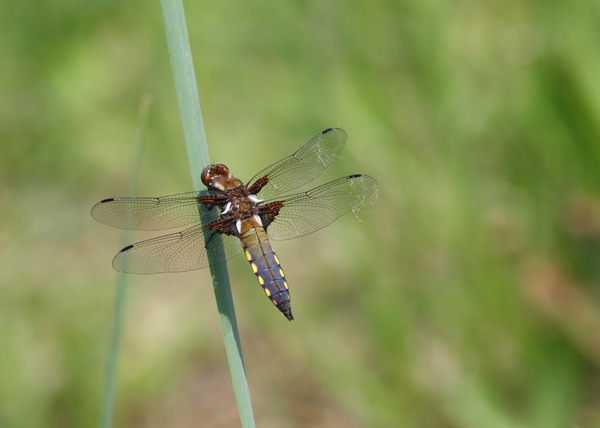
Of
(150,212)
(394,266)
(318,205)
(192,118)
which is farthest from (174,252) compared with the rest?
(394,266)

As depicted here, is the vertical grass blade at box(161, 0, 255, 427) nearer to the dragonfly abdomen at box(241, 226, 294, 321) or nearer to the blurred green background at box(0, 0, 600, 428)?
the dragonfly abdomen at box(241, 226, 294, 321)

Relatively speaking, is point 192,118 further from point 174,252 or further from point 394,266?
point 394,266

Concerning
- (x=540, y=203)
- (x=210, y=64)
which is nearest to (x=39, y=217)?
(x=210, y=64)

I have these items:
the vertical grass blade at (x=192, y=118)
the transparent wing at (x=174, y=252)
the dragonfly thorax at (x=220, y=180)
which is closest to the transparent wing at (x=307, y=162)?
the dragonfly thorax at (x=220, y=180)

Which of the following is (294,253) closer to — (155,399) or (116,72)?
(155,399)

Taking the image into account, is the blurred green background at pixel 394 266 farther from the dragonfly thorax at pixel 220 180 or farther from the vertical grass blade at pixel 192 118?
the vertical grass blade at pixel 192 118
